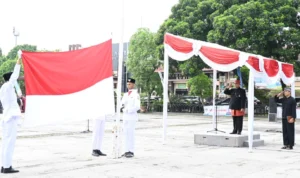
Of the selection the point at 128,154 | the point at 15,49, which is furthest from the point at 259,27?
the point at 15,49

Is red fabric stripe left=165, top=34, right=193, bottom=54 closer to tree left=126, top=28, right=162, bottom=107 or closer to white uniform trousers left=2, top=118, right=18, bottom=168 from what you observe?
white uniform trousers left=2, top=118, right=18, bottom=168

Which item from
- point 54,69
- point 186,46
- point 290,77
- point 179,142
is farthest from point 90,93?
point 290,77

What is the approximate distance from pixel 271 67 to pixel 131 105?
17.4 feet

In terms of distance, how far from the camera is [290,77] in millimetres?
15172

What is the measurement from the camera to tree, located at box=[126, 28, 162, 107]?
37938 millimetres

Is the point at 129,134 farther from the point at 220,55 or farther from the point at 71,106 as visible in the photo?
the point at 220,55

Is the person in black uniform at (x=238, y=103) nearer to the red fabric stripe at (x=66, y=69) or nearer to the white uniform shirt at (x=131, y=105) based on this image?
the white uniform shirt at (x=131, y=105)

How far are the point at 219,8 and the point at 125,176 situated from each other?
22961mm

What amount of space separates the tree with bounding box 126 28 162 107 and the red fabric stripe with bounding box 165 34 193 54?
24028 millimetres

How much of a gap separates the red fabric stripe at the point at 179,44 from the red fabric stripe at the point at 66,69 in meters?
3.48

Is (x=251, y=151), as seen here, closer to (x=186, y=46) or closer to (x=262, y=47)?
(x=186, y=46)

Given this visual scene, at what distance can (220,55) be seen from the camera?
12680 millimetres

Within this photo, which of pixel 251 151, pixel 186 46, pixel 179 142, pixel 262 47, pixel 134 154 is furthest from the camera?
pixel 262 47

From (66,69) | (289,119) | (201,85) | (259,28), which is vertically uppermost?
(259,28)
